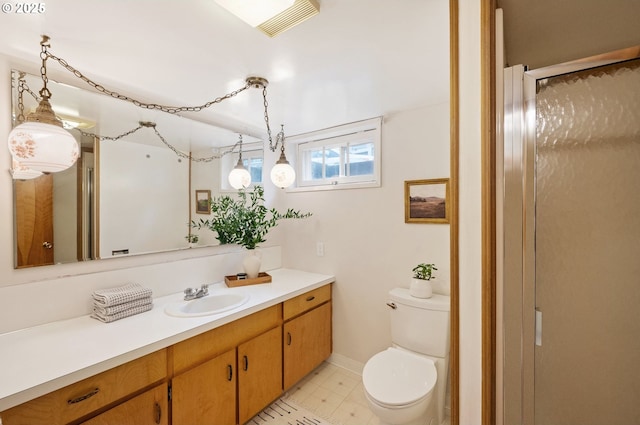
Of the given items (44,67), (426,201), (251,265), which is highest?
(44,67)

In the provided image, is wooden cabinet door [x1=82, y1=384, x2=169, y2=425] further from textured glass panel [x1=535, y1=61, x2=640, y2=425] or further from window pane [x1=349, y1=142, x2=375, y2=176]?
window pane [x1=349, y1=142, x2=375, y2=176]

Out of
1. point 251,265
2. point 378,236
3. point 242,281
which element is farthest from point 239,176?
point 378,236

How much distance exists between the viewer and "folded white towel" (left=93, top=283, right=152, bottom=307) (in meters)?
1.40

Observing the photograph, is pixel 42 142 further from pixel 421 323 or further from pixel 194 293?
pixel 421 323

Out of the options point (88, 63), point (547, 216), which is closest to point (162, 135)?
point (88, 63)

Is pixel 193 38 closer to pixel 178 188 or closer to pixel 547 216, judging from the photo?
pixel 178 188

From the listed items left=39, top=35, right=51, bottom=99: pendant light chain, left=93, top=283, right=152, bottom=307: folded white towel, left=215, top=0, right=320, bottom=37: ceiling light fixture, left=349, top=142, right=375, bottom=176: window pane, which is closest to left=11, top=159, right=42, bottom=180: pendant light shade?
left=39, top=35, right=51, bottom=99: pendant light chain

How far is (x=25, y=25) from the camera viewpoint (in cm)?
111

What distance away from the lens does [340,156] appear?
2.49m

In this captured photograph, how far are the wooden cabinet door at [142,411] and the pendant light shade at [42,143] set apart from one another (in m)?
1.11

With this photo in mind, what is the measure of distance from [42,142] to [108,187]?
0.46 meters

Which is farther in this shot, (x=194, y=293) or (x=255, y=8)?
(x=194, y=293)

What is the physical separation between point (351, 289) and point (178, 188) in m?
1.63

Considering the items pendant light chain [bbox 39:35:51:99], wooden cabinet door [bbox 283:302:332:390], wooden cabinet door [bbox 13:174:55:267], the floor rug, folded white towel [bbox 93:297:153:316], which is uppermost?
pendant light chain [bbox 39:35:51:99]
